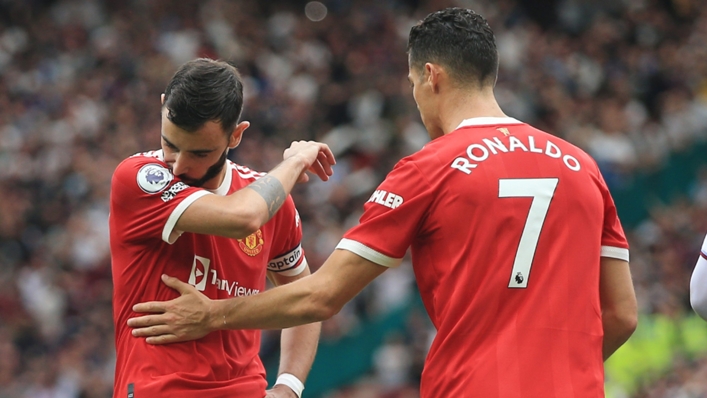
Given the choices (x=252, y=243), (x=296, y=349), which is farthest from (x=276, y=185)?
(x=296, y=349)

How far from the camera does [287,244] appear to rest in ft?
16.8

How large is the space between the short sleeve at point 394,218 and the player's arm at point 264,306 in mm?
59

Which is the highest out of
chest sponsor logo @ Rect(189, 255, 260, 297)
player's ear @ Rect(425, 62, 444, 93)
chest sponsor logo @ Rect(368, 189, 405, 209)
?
player's ear @ Rect(425, 62, 444, 93)

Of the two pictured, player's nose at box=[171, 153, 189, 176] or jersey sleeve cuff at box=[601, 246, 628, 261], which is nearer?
jersey sleeve cuff at box=[601, 246, 628, 261]

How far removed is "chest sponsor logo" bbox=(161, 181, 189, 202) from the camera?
4.34m

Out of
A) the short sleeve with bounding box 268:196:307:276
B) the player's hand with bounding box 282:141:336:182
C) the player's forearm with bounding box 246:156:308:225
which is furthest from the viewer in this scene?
the short sleeve with bounding box 268:196:307:276

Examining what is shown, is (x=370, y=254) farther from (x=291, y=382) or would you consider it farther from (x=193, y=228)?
(x=291, y=382)

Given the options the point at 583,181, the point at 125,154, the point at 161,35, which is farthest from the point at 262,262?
the point at 161,35

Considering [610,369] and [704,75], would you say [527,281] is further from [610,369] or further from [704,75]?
[704,75]

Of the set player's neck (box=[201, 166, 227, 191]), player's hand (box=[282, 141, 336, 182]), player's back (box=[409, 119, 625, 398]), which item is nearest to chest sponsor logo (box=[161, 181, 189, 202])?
player's neck (box=[201, 166, 227, 191])

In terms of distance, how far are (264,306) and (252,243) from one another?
59cm

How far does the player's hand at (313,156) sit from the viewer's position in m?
4.80

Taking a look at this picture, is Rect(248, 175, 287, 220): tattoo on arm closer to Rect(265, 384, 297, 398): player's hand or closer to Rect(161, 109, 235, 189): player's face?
Rect(161, 109, 235, 189): player's face

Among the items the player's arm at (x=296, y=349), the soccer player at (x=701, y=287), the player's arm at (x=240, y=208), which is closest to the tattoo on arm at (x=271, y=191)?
the player's arm at (x=240, y=208)
